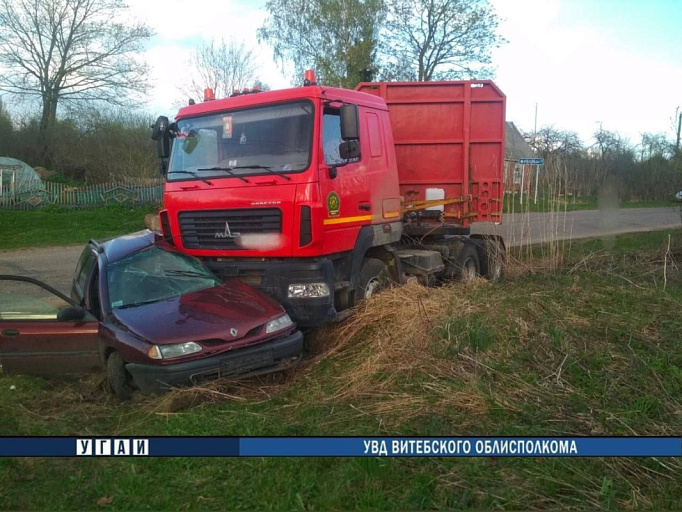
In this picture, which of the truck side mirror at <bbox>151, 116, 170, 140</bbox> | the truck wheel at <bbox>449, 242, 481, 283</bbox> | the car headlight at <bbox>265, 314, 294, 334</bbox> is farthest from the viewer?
the truck wheel at <bbox>449, 242, 481, 283</bbox>

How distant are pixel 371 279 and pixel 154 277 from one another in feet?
8.06

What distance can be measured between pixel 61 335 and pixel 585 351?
14.6 feet

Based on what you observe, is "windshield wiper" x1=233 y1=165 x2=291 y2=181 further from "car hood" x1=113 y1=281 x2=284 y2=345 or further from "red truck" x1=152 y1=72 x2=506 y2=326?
"car hood" x1=113 y1=281 x2=284 y2=345

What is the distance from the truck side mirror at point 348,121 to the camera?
597 cm

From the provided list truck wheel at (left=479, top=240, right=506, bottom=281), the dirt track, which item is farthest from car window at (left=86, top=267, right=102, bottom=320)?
truck wheel at (left=479, top=240, right=506, bottom=281)

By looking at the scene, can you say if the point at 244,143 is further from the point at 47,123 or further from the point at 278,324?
the point at 47,123

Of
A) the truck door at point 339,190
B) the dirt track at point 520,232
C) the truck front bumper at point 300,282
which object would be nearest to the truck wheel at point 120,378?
the truck front bumper at point 300,282

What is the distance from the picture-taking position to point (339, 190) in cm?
612

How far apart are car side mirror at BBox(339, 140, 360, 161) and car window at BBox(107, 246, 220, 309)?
188 centimetres

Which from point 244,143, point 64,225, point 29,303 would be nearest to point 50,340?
point 29,303

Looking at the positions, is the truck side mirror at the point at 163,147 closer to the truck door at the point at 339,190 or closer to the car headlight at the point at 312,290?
the truck door at the point at 339,190

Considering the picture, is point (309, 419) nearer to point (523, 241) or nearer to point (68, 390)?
point (68, 390)

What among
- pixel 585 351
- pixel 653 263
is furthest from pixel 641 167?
pixel 585 351

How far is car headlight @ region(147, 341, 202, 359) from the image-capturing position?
457 centimetres
